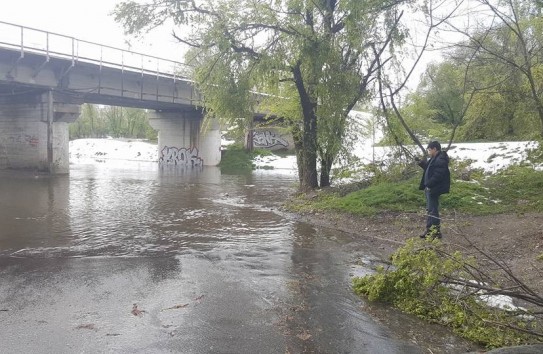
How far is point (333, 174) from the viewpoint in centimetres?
1652

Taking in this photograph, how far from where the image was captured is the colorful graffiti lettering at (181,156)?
146 ft

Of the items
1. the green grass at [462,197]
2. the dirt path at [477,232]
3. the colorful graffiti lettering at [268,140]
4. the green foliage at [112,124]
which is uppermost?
the green foliage at [112,124]

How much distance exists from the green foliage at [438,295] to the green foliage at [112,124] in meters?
79.7

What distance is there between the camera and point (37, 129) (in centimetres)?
2919

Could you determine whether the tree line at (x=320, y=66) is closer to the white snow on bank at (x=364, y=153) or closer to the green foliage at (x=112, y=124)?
the white snow on bank at (x=364, y=153)

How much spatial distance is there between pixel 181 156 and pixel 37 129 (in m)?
16.8

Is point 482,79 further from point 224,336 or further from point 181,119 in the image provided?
point 181,119

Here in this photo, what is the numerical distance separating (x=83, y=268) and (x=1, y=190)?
1497cm

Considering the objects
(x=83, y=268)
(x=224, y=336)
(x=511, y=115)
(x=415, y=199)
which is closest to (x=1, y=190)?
(x=83, y=268)

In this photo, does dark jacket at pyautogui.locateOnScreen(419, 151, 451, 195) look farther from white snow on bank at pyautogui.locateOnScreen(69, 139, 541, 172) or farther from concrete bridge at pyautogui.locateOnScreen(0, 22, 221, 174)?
concrete bridge at pyautogui.locateOnScreen(0, 22, 221, 174)

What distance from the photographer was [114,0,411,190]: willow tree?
13367 mm

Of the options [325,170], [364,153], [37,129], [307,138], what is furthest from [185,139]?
[307,138]

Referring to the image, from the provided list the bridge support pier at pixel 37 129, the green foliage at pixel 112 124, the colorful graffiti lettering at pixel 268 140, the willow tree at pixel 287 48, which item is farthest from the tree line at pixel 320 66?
the green foliage at pixel 112 124

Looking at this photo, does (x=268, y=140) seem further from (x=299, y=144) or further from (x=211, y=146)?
(x=299, y=144)
